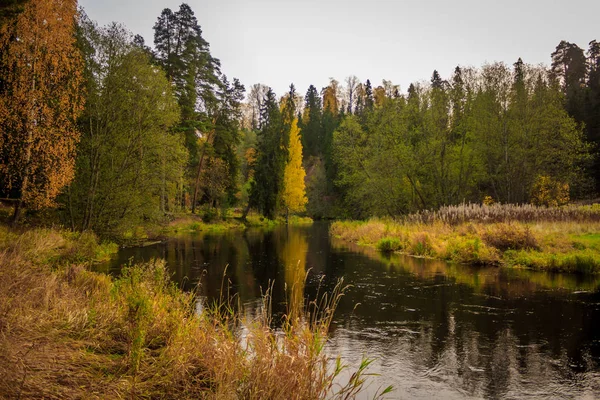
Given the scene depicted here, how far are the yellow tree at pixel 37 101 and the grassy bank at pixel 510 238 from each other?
16.7m

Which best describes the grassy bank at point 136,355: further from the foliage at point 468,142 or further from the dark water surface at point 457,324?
the foliage at point 468,142

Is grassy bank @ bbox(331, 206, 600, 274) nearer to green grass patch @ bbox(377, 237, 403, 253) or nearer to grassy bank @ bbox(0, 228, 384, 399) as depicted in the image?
green grass patch @ bbox(377, 237, 403, 253)

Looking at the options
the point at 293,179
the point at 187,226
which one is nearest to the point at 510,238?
the point at 187,226

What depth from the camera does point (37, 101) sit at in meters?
16.2

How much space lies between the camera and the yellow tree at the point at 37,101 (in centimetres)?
1552

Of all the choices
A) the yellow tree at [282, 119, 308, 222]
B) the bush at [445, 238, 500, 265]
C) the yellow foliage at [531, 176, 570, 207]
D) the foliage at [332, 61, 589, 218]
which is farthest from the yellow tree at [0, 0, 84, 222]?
the yellow tree at [282, 119, 308, 222]

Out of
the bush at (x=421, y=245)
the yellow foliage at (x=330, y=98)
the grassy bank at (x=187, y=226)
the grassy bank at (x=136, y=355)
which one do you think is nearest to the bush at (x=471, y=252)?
the bush at (x=421, y=245)

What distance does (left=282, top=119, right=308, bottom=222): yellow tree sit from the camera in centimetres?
4828

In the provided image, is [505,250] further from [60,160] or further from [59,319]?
[60,160]

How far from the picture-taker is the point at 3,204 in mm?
20891

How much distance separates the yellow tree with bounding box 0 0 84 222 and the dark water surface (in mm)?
4962

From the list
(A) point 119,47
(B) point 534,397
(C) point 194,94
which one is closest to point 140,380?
(B) point 534,397

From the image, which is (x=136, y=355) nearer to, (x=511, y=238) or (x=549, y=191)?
(x=511, y=238)

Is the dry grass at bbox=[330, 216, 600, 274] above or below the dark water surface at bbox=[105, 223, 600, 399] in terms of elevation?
above
